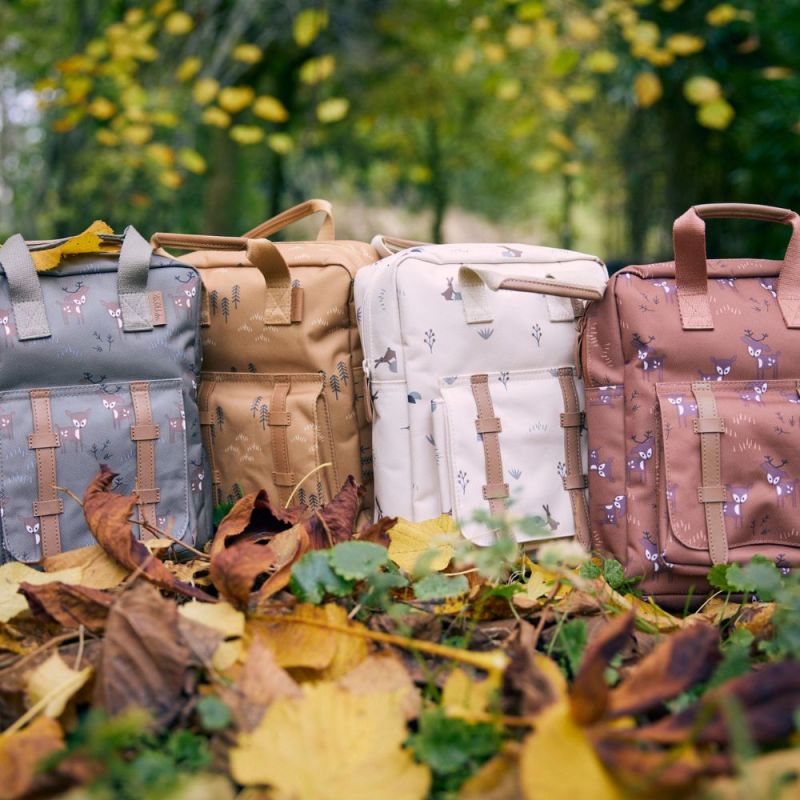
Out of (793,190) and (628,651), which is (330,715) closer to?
(628,651)

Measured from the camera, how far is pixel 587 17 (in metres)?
4.62

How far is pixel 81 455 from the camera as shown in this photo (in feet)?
5.32

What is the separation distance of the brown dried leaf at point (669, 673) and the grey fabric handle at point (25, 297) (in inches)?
50.1

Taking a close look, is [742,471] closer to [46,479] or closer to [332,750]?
[332,750]

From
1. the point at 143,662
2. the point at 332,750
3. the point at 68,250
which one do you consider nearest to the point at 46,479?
the point at 68,250

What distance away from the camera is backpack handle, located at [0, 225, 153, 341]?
160 centimetres

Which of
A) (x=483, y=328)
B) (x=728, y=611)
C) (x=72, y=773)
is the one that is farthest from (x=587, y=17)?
(x=72, y=773)

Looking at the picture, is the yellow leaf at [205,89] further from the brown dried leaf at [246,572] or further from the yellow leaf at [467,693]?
the yellow leaf at [467,693]

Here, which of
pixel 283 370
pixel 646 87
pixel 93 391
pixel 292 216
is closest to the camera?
pixel 93 391

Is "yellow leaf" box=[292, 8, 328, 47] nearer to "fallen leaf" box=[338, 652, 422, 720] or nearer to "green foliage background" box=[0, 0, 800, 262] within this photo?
"green foliage background" box=[0, 0, 800, 262]

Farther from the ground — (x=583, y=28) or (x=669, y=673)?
(x=583, y=28)

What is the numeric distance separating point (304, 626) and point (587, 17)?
4.48 meters

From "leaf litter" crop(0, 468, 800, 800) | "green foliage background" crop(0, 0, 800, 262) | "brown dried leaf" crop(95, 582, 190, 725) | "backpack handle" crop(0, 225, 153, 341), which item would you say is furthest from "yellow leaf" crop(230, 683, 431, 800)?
"green foliage background" crop(0, 0, 800, 262)

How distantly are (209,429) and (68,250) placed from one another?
1.66ft
